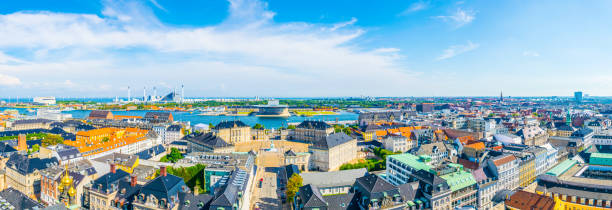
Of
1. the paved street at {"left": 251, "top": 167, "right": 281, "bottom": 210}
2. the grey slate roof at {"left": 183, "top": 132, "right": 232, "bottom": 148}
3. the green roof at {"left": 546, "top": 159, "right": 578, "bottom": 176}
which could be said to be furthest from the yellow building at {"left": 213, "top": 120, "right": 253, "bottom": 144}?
the green roof at {"left": 546, "top": 159, "right": 578, "bottom": 176}

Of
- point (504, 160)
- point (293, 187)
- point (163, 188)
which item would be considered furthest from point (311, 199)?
point (504, 160)

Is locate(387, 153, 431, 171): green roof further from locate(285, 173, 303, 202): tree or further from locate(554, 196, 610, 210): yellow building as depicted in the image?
locate(285, 173, 303, 202): tree

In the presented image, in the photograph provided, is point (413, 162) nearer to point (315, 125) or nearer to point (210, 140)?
point (210, 140)

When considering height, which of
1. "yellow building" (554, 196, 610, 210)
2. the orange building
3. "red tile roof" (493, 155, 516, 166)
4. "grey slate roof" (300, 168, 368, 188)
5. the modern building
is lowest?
"yellow building" (554, 196, 610, 210)

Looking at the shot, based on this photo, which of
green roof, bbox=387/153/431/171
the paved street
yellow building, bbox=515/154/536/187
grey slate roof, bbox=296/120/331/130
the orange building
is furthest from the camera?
grey slate roof, bbox=296/120/331/130

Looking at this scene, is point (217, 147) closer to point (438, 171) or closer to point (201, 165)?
point (201, 165)

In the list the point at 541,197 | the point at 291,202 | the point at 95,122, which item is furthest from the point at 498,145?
the point at 95,122

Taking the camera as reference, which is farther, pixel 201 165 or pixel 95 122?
pixel 95 122
